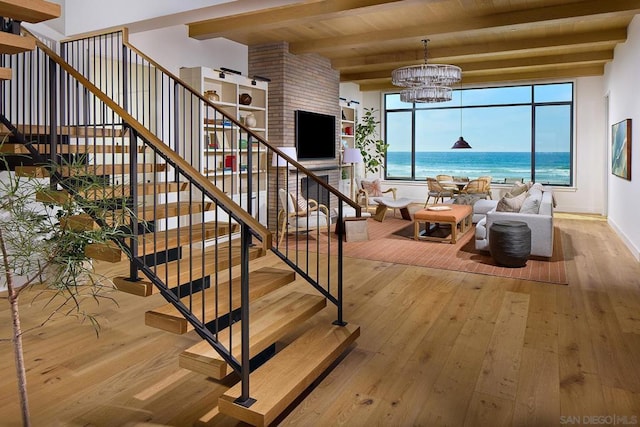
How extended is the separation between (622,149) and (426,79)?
3102 millimetres

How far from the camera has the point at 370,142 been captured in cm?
1240

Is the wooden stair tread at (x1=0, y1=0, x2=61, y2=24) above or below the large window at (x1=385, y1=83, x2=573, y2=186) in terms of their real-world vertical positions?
below

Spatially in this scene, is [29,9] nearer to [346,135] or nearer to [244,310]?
[244,310]

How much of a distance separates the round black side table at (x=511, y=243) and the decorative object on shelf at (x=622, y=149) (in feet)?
7.93

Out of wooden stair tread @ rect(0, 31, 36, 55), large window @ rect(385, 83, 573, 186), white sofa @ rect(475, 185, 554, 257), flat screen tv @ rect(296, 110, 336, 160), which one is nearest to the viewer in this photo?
wooden stair tread @ rect(0, 31, 36, 55)

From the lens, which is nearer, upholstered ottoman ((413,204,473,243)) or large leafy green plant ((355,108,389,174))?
upholstered ottoman ((413,204,473,243))

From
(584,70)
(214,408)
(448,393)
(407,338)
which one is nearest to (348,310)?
(407,338)

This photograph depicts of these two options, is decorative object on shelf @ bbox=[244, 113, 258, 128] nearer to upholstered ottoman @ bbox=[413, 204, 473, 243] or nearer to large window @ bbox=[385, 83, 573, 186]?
upholstered ottoman @ bbox=[413, 204, 473, 243]

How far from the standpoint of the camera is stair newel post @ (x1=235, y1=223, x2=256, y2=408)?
2.28 metres

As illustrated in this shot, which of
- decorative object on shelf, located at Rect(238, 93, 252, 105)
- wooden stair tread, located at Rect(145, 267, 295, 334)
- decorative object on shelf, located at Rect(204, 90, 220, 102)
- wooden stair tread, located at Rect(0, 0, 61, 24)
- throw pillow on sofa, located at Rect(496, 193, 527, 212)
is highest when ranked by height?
decorative object on shelf, located at Rect(238, 93, 252, 105)

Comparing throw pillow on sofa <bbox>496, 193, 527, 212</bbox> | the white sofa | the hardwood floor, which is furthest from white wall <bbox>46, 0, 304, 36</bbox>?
throw pillow on sofa <bbox>496, 193, 527, 212</bbox>

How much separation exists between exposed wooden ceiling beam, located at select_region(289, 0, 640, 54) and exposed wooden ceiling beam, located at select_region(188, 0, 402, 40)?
1366mm

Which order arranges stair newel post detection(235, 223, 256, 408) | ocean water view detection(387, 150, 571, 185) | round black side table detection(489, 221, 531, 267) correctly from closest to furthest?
1. stair newel post detection(235, 223, 256, 408)
2. round black side table detection(489, 221, 531, 267)
3. ocean water view detection(387, 150, 571, 185)

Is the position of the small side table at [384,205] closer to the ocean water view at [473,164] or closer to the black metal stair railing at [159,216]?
the black metal stair railing at [159,216]
